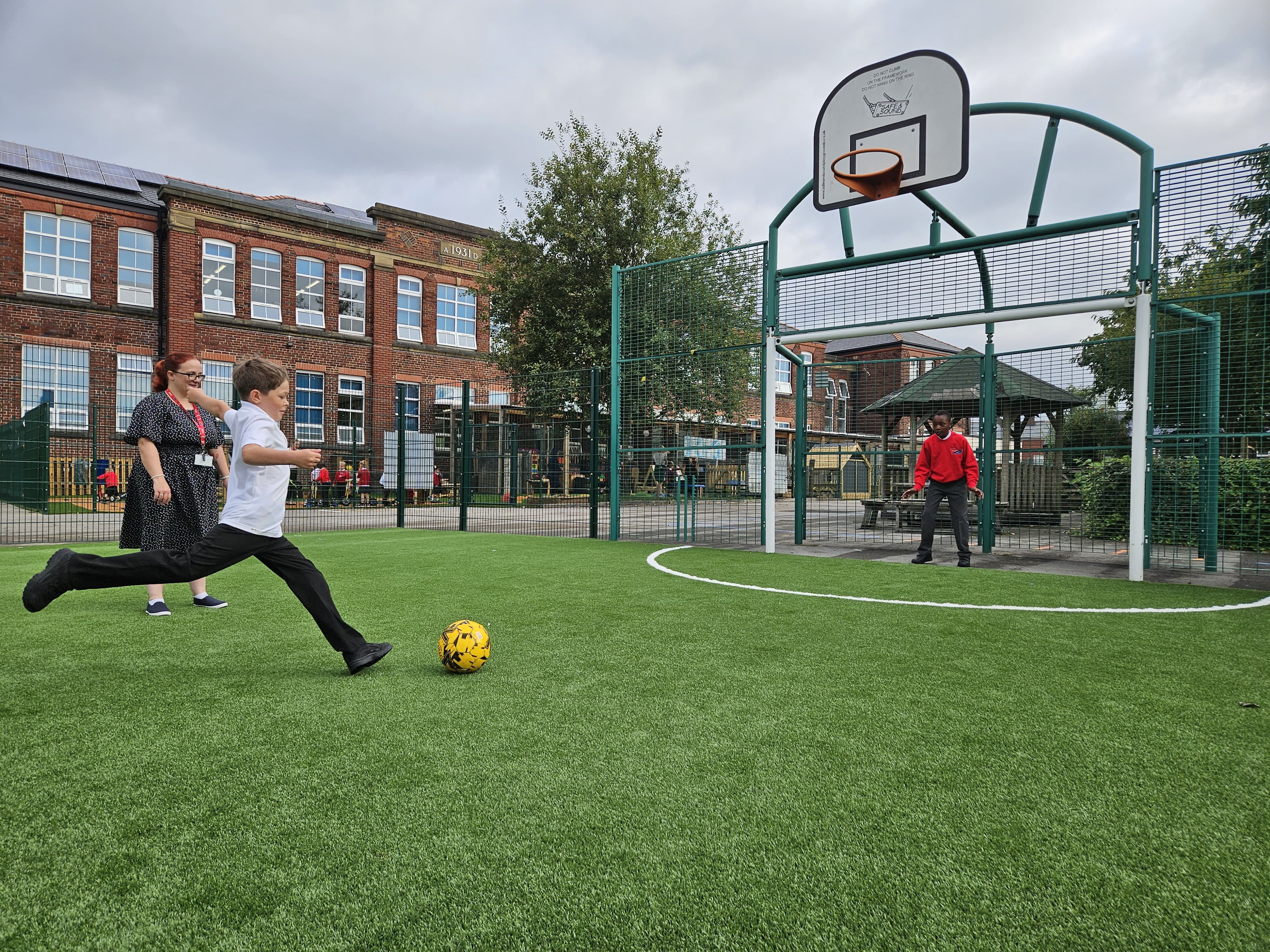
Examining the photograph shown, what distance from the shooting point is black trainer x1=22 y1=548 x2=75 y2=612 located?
3.56 metres

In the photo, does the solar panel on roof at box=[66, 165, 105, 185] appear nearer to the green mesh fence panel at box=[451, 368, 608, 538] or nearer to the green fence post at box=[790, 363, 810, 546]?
the green mesh fence panel at box=[451, 368, 608, 538]

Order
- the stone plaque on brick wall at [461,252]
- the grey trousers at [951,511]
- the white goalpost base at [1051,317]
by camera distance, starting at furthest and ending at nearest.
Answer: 1. the stone plaque on brick wall at [461,252]
2. the grey trousers at [951,511]
3. the white goalpost base at [1051,317]

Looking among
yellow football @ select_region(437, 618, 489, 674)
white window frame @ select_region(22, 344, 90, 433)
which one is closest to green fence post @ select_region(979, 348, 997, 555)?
yellow football @ select_region(437, 618, 489, 674)

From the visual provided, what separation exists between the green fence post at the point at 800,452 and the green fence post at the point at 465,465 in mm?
5653

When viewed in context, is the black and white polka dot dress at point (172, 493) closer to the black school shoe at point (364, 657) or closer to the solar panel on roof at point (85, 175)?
the black school shoe at point (364, 657)

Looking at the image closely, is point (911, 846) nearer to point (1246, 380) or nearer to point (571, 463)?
point (1246, 380)

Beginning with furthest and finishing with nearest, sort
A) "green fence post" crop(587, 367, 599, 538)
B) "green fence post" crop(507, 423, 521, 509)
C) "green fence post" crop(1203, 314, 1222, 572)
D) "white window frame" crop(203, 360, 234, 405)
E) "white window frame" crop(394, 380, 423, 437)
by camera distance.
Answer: "white window frame" crop(394, 380, 423, 437)
"white window frame" crop(203, 360, 234, 405)
"green fence post" crop(507, 423, 521, 509)
"green fence post" crop(587, 367, 599, 538)
"green fence post" crop(1203, 314, 1222, 572)

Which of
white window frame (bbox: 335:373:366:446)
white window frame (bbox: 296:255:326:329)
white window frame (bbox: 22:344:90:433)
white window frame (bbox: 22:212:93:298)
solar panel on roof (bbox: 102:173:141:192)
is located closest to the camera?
white window frame (bbox: 22:344:90:433)

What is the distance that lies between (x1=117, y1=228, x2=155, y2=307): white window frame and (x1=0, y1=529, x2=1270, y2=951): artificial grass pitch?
24293mm

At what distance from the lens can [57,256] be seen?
77.8ft

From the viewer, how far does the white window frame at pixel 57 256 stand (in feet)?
76.6

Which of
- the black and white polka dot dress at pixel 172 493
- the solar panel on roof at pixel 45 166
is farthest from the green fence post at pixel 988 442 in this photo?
the solar panel on roof at pixel 45 166

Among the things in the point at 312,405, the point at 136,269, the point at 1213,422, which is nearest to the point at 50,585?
the point at 1213,422

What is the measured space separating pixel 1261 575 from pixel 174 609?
10.5 metres
